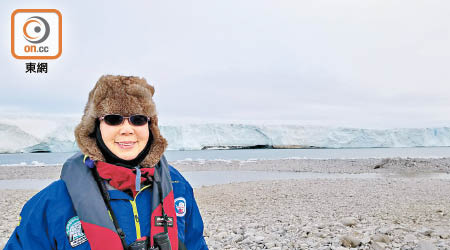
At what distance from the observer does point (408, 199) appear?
9336 millimetres

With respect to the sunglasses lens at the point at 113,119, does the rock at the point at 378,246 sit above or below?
below

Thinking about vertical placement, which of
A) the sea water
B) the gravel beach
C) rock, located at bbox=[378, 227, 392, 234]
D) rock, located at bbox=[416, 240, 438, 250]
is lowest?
the sea water

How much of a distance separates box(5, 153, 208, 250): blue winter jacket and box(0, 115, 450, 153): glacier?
4908 cm

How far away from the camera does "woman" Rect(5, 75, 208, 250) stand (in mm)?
1519

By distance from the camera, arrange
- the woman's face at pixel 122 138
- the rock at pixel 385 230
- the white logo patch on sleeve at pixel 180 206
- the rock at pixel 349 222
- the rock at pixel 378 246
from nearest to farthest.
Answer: the woman's face at pixel 122 138 → the white logo patch on sleeve at pixel 180 206 → the rock at pixel 378 246 → the rock at pixel 385 230 → the rock at pixel 349 222

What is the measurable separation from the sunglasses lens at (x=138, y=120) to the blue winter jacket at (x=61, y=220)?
Answer: 12.8 inches

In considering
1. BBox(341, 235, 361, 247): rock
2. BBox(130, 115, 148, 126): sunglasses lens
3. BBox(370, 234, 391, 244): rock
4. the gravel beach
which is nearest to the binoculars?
BBox(130, 115, 148, 126): sunglasses lens

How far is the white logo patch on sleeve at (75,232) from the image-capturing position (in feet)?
5.03

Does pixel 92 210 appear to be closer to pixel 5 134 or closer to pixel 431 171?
pixel 431 171

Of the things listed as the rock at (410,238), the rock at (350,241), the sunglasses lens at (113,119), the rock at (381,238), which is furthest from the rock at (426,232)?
the sunglasses lens at (113,119)

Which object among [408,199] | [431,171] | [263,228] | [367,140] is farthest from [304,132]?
[263,228]

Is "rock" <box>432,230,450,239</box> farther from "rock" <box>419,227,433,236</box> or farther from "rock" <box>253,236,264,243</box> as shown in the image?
"rock" <box>253,236,264,243</box>

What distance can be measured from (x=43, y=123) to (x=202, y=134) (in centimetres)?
2516

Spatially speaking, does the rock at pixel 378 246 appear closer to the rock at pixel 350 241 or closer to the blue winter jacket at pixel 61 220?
the rock at pixel 350 241
